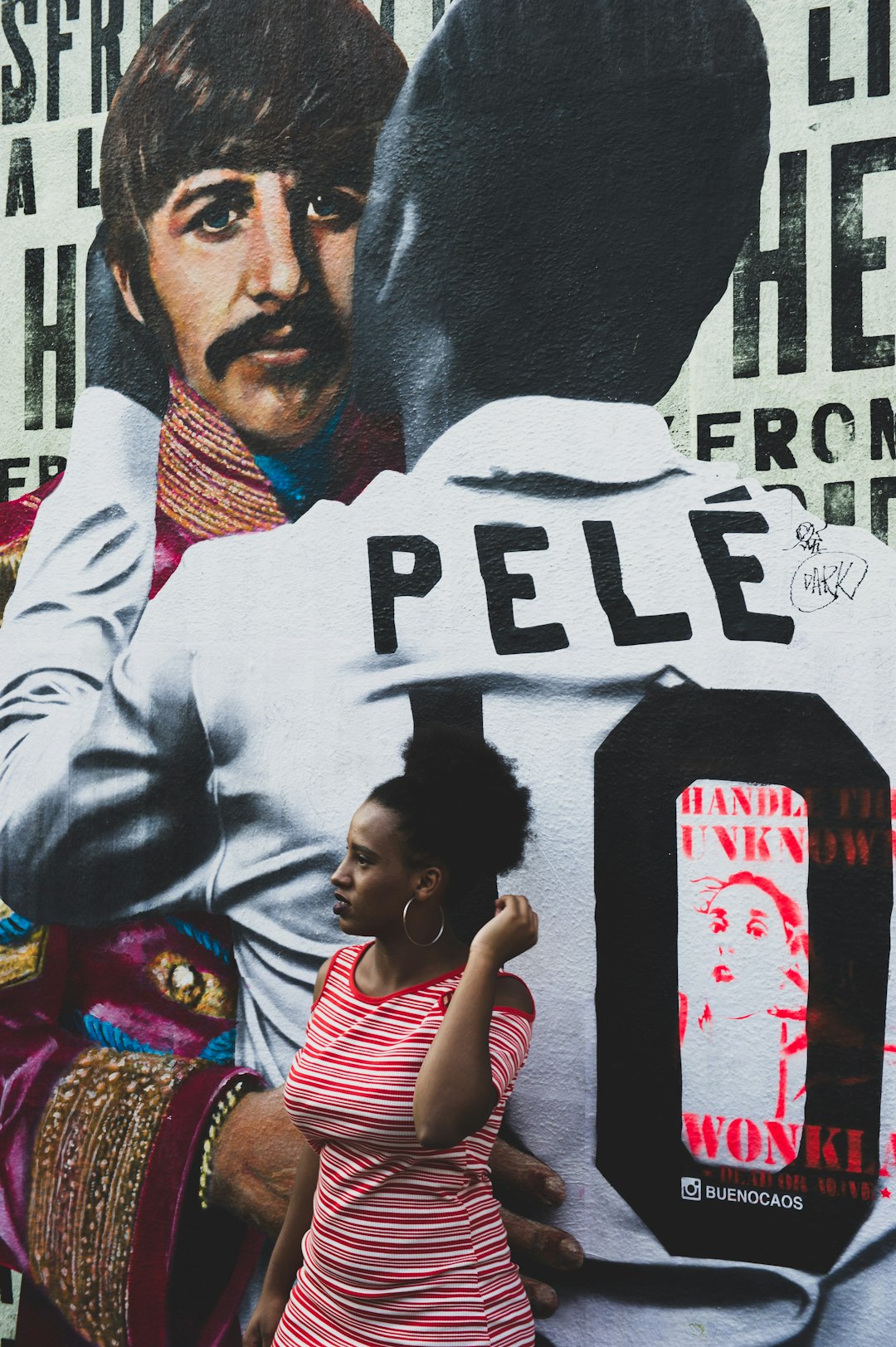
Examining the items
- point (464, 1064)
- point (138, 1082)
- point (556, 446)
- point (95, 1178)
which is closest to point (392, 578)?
point (556, 446)

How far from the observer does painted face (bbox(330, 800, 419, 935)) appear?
230cm

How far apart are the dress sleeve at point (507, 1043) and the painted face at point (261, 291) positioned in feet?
5.48

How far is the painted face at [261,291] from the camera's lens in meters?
3.19

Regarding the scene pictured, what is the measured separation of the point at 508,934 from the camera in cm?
225

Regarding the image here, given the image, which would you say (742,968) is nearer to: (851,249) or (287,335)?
(851,249)

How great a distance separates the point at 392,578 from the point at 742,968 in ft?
4.17

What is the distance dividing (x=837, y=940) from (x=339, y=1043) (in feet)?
3.84

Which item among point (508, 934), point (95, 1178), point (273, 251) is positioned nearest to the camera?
point (508, 934)

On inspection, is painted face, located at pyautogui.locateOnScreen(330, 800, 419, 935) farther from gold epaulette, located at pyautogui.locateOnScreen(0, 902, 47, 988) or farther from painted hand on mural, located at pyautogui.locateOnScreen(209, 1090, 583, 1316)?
gold epaulette, located at pyautogui.locateOnScreen(0, 902, 47, 988)

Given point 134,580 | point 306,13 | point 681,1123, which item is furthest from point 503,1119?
point 306,13

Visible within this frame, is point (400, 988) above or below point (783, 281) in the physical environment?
below

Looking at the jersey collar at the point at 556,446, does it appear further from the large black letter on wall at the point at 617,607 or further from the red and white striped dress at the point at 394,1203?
the red and white striped dress at the point at 394,1203

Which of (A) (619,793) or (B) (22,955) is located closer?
(A) (619,793)

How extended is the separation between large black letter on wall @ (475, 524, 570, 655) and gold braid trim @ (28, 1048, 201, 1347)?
4.60 ft
